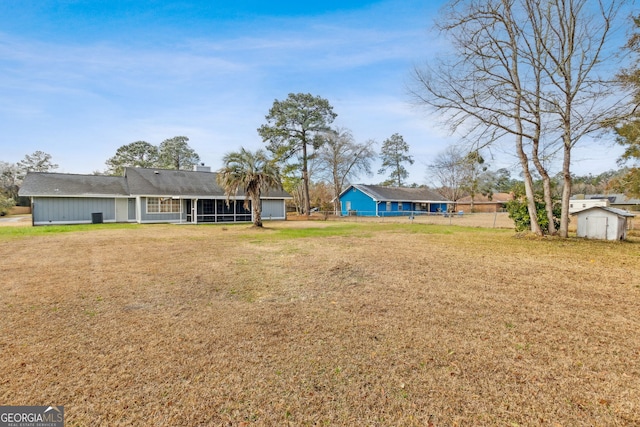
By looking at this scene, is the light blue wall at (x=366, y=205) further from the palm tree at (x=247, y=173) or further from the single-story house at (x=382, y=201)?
the palm tree at (x=247, y=173)

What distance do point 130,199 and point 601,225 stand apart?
1094 inches

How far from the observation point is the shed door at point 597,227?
1133 cm

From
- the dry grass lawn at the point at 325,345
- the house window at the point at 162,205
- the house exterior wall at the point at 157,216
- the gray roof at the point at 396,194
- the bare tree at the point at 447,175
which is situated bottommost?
the dry grass lawn at the point at 325,345

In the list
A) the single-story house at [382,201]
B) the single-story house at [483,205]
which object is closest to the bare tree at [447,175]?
the single-story house at [483,205]

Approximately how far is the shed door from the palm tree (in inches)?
572

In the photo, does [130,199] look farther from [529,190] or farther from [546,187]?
[546,187]

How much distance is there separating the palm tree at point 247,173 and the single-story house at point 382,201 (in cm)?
1786

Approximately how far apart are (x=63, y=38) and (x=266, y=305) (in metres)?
14.8

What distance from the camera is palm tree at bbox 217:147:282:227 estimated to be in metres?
17.1

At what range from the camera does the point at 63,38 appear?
39.9 ft

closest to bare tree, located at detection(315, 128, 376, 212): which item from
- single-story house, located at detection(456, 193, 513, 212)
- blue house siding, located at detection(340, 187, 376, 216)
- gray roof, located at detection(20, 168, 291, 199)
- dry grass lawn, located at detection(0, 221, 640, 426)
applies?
blue house siding, located at detection(340, 187, 376, 216)

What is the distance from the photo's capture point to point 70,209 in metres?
21.2

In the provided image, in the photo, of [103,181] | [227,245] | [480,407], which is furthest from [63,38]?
[480,407]

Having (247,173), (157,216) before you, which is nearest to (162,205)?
(157,216)
